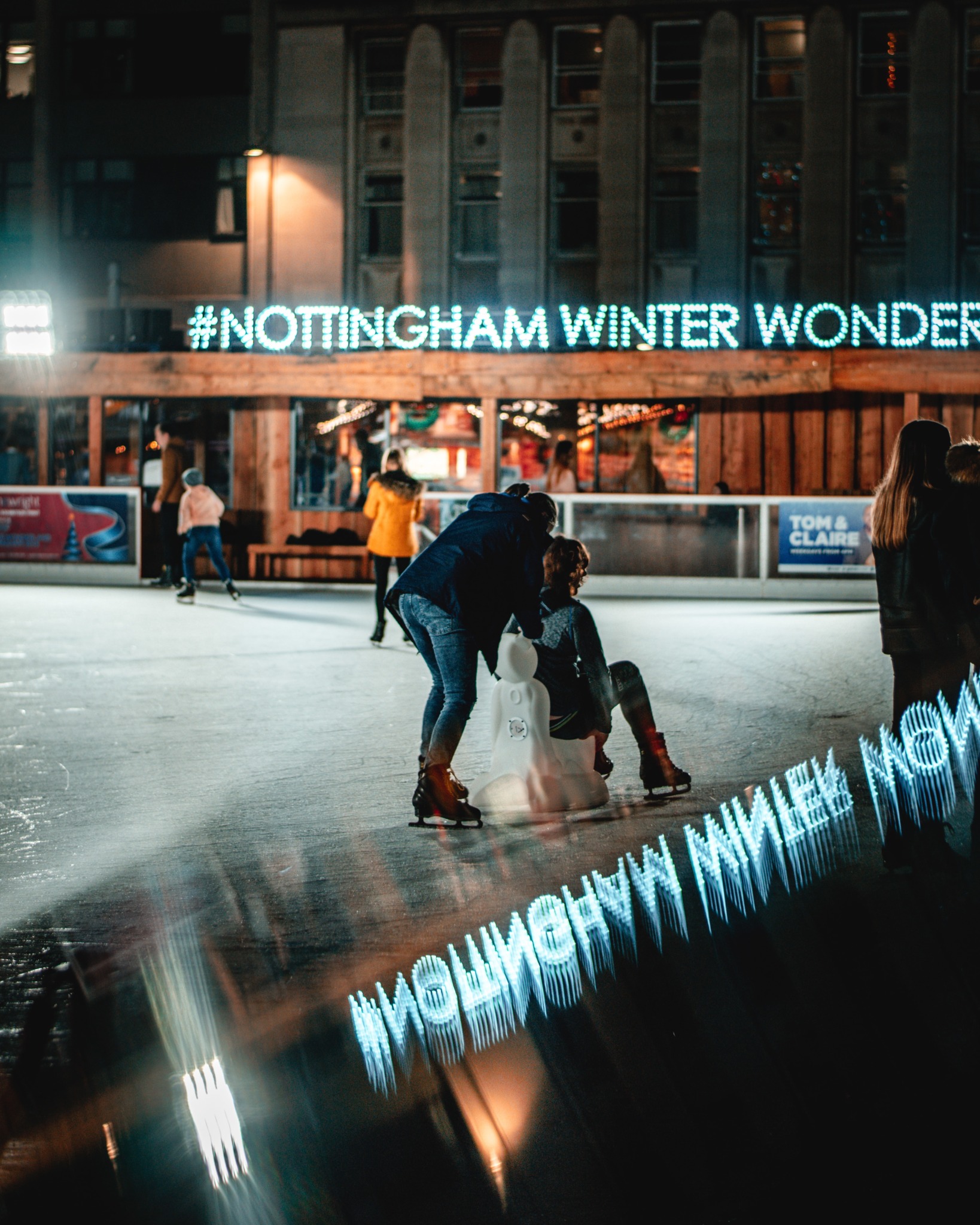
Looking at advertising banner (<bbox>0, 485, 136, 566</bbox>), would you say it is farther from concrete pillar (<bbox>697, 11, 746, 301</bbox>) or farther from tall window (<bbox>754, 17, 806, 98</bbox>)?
tall window (<bbox>754, 17, 806, 98</bbox>)

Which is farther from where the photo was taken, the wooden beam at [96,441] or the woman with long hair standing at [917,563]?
the wooden beam at [96,441]

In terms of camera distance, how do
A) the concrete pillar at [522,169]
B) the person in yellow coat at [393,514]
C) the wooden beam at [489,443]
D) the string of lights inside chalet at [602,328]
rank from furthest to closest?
the concrete pillar at [522,169], the wooden beam at [489,443], the string of lights inside chalet at [602,328], the person in yellow coat at [393,514]

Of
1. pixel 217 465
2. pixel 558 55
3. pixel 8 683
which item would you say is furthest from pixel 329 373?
pixel 8 683

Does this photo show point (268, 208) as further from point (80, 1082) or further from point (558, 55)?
point (80, 1082)

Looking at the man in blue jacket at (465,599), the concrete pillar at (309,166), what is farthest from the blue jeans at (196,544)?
the man in blue jacket at (465,599)

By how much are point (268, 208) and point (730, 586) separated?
1348 cm

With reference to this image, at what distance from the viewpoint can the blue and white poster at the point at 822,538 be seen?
20.7m

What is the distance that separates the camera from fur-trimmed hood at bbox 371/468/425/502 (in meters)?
13.2

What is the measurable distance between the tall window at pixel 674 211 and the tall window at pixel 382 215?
501cm

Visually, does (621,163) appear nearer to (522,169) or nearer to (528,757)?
(522,169)

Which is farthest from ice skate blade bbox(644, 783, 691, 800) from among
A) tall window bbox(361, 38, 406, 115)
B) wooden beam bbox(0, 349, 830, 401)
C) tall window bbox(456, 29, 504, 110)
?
tall window bbox(361, 38, 406, 115)

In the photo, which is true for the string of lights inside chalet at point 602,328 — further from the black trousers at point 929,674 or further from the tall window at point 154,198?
the black trousers at point 929,674

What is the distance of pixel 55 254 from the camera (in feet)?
98.8

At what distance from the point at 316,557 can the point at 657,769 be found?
19496 mm
